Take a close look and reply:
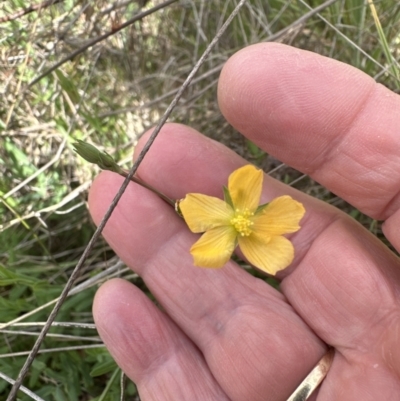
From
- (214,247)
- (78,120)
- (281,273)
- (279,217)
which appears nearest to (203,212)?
(214,247)

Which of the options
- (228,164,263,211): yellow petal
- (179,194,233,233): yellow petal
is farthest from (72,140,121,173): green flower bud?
(228,164,263,211): yellow petal

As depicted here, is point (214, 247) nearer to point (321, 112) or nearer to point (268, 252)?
Answer: point (268, 252)

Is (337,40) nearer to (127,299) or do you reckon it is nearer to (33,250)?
(127,299)

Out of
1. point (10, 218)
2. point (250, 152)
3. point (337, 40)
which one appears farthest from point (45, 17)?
point (337, 40)

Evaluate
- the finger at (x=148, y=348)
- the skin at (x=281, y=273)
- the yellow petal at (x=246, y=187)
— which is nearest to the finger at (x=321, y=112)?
the skin at (x=281, y=273)

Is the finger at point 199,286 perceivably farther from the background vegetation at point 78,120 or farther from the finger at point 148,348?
the background vegetation at point 78,120

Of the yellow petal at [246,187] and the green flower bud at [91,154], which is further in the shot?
the yellow petal at [246,187]
